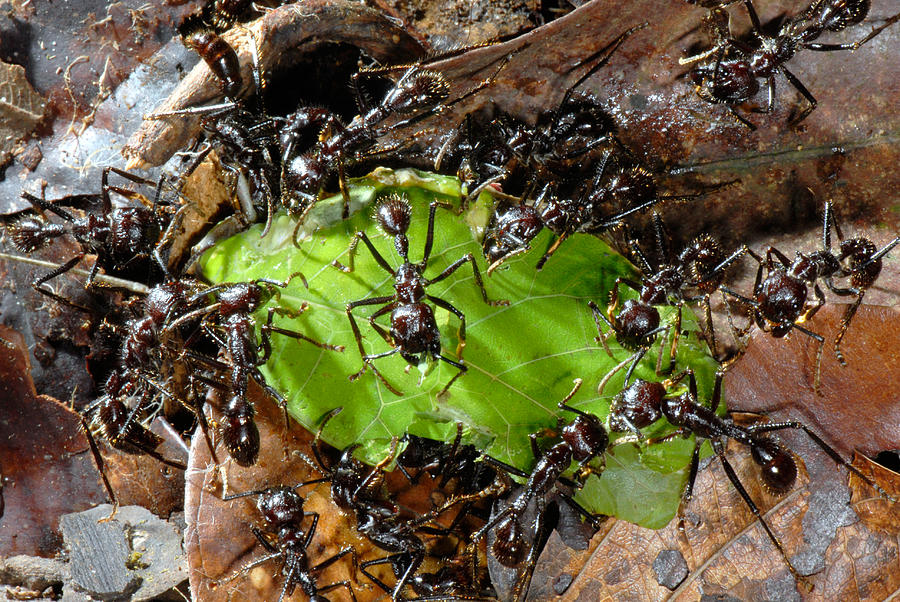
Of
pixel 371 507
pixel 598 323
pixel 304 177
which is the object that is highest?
pixel 304 177

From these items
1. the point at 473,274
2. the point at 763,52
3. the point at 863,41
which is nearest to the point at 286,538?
the point at 473,274

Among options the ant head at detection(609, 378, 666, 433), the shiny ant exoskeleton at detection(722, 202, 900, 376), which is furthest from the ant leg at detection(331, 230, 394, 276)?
the shiny ant exoskeleton at detection(722, 202, 900, 376)

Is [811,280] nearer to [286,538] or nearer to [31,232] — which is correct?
[286,538]

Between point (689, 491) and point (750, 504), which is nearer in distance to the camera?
point (750, 504)

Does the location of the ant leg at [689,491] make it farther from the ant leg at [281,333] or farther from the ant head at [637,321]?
the ant leg at [281,333]

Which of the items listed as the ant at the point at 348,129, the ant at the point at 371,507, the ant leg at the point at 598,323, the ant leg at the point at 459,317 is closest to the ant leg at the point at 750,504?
the ant leg at the point at 598,323

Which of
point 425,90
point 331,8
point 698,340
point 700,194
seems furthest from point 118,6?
point 698,340

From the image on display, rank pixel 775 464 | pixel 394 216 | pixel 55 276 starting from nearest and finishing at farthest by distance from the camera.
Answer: pixel 775 464 < pixel 394 216 < pixel 55 276
